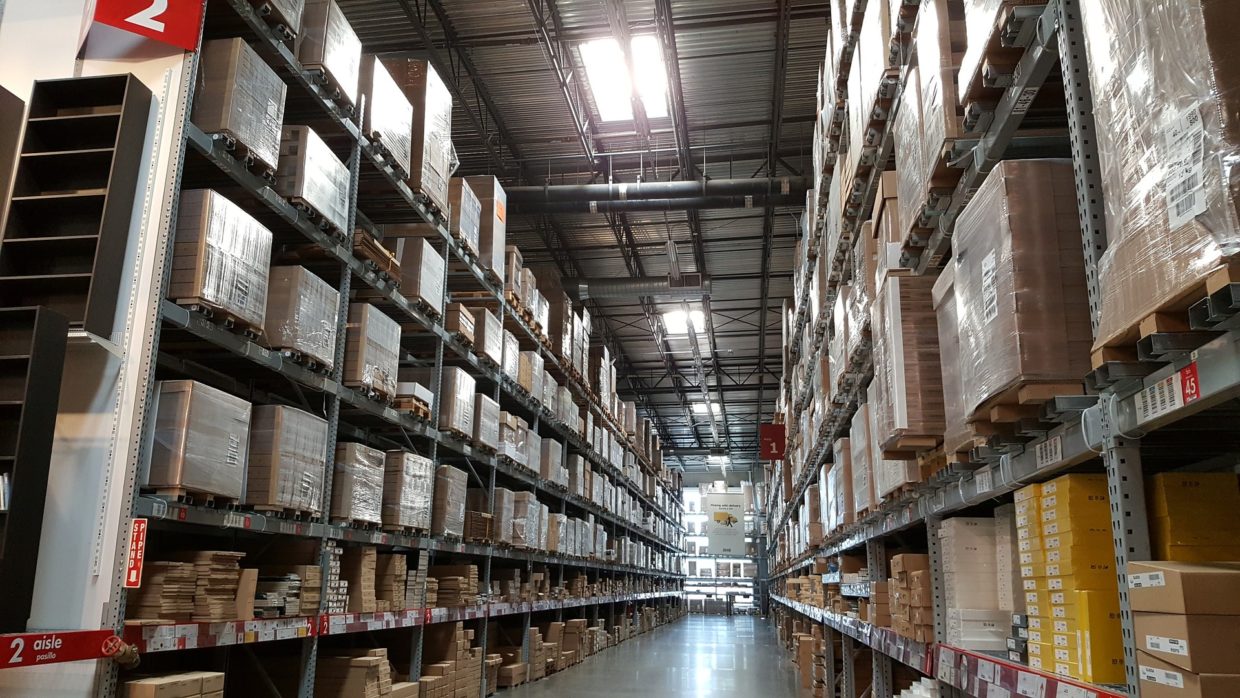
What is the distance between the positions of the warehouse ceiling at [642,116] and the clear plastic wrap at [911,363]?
5740 millimetres

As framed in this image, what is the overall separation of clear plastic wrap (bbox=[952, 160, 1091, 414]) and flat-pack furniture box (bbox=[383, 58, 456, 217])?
202 inches

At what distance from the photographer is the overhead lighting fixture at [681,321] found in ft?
62.7

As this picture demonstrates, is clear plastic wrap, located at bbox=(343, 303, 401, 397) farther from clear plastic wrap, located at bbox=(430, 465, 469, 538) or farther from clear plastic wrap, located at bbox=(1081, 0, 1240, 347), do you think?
clear plastic wrap, located at bbox=(1081, 0, 1240, 347)

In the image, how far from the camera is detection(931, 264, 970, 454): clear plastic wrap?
3.24 m

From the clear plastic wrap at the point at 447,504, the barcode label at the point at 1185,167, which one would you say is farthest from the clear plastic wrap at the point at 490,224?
the barcode label at the point at 1185,167

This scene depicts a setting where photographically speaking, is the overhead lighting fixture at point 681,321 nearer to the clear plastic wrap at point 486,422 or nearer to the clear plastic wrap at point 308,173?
the clear plastic wrap at point 486,422

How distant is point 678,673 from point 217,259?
8.71 meters

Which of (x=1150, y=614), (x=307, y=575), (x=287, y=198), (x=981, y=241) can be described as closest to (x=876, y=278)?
(x=981, y=241)

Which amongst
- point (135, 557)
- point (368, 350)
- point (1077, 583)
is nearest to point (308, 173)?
point (368, 350)

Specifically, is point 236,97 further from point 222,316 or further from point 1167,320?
point 1167,320

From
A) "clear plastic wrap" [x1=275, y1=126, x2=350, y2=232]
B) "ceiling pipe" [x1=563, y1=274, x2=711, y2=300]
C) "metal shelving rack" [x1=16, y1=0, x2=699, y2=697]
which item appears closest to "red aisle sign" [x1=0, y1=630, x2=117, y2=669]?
"metal shelving rack" [x1=16, y1=0, x2=699, y2=697]

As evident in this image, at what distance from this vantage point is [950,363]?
11.2 ft

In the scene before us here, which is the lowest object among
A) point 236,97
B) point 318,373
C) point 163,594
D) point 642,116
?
point 163,594

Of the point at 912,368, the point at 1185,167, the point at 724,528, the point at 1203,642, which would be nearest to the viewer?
the point at 1185,167
